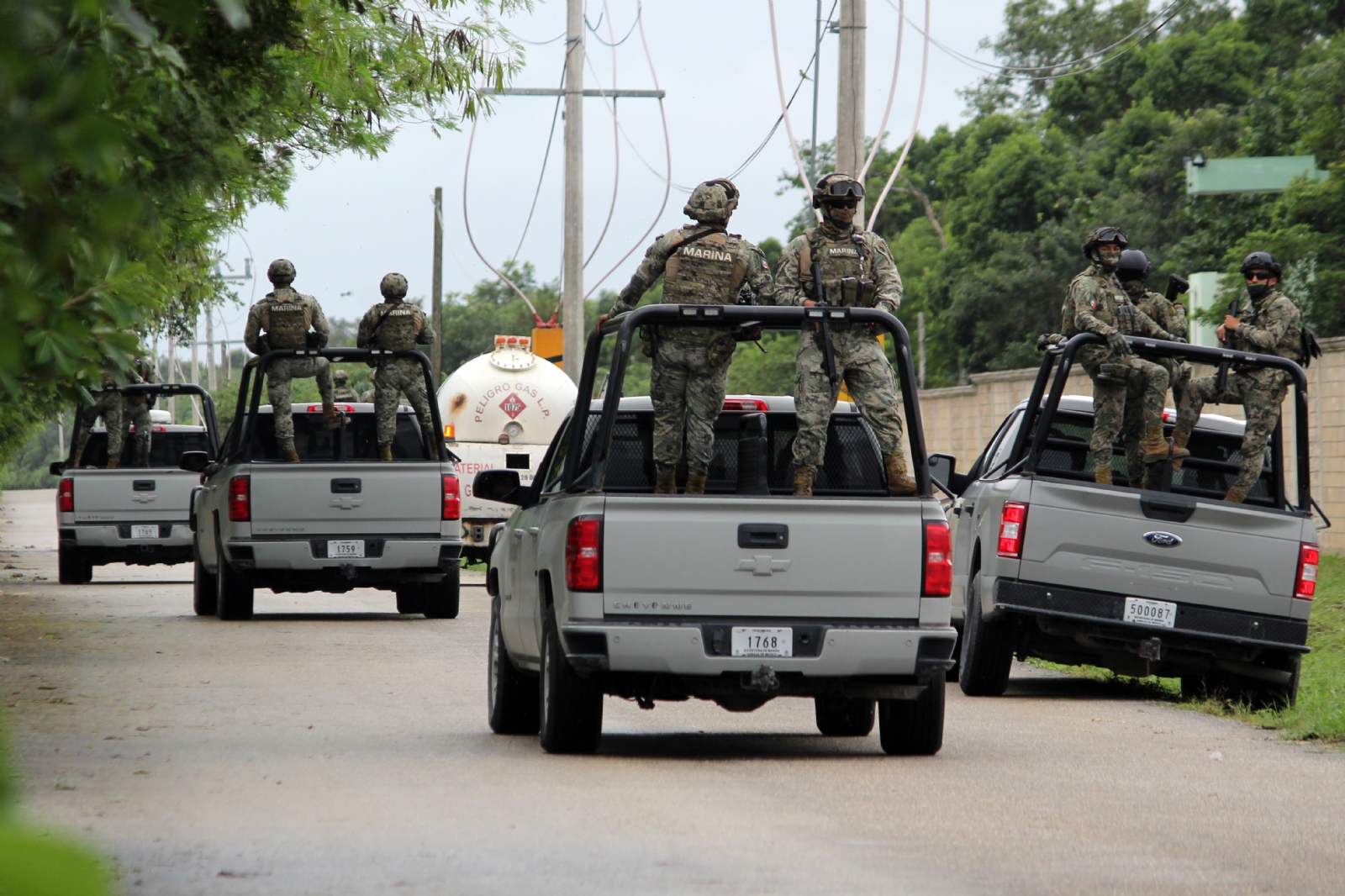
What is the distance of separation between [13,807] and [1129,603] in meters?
10.6

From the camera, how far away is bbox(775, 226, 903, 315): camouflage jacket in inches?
413

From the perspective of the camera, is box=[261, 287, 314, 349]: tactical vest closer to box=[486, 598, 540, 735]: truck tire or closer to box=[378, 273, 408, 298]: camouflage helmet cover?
box=[378, 273, 408, 298]: camouflage helmet cover

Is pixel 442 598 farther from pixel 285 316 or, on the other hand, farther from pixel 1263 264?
pixel 1263 264

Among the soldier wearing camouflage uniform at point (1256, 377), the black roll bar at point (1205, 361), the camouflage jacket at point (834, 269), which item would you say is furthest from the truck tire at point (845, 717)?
the soldier wearing camouflage uniform at point (1256, 377)

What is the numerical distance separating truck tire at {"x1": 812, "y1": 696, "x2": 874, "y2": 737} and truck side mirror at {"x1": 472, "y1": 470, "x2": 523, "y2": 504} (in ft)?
6.28

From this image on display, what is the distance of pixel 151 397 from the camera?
82.5 feet

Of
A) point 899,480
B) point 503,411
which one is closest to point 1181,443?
point 899,480

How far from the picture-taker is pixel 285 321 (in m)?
18.2

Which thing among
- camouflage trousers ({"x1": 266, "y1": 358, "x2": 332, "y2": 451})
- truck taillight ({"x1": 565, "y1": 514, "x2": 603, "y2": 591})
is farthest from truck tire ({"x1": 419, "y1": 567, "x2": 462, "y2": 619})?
truck taillight ({"x1": 565, "y1": 514, "x2": 603, "y2": 591})

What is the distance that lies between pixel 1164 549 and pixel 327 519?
8.48 meters

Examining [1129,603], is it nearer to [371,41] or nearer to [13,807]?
[371,41]

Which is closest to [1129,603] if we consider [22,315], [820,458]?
[820,458]

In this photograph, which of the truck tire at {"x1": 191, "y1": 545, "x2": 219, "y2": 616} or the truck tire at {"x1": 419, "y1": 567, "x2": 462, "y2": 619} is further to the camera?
the truck tire at {"x1": 191, "y1": 545, "x2": 219, "y2": 616}

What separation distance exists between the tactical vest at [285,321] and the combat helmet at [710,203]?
8.70 m
